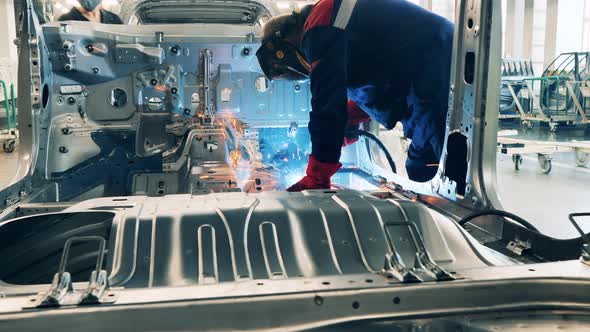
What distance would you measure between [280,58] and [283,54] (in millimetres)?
27

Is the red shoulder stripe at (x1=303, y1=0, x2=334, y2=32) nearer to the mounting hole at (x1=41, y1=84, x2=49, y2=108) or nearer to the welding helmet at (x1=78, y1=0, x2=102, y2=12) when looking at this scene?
the mounting hole at (x1=41, y1=84, x2=49, y2=108)

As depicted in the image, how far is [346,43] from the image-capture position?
9.11 ft

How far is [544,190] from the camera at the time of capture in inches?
252

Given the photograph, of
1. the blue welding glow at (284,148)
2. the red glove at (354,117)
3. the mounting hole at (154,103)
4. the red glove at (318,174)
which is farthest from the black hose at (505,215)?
the mounting hole at (154,103)

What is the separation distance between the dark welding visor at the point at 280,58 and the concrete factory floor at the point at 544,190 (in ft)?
9.00

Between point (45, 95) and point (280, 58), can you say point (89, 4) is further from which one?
point (280, 58)

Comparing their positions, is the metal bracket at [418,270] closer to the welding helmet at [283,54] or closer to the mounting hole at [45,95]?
the welding helmet at [283,54]

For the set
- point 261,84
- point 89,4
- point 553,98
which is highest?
point 89,4

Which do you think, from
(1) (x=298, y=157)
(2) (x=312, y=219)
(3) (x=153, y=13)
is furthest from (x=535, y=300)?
(3) (x=153, y=13)

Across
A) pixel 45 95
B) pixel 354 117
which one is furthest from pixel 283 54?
pixel 45 95

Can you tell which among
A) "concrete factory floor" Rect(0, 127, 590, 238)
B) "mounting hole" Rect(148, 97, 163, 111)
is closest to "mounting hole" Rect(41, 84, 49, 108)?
"mounting hole" Rect(148, 97, 163, 111)

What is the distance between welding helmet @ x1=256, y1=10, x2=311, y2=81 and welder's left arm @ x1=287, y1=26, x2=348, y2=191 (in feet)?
0.85

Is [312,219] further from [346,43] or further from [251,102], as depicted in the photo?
[251,102]

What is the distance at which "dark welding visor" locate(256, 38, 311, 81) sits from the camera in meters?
2.98
